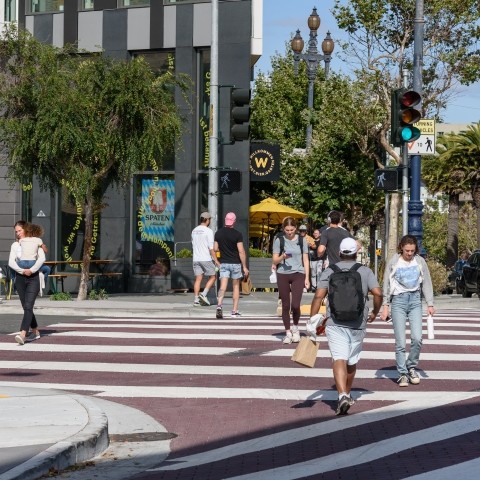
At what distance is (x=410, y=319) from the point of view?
1303 centimetres

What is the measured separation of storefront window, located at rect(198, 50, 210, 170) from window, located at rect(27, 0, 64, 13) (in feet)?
14.0

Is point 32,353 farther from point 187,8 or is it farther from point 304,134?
point 304,134

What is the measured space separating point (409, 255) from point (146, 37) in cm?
2067

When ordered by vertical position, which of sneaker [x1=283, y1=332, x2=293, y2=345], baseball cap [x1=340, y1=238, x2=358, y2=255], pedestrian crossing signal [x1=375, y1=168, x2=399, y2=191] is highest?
pedestrian crossing signal [x1=375, y1=168, x2=399, y2=191]

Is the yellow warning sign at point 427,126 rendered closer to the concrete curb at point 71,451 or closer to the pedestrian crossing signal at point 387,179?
the pedestrian crossing signal at point 387,179

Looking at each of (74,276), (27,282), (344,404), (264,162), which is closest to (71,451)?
(344,404)

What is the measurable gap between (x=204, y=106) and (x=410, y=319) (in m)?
20.0

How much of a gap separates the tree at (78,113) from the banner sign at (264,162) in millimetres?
10764

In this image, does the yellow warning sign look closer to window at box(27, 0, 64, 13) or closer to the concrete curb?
the concrete curb

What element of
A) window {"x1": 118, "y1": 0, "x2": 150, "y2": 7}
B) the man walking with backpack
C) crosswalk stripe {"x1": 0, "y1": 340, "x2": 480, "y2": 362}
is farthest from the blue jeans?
window {"x1": 118, "y1": 0, "x2": 150, "y2": 7}

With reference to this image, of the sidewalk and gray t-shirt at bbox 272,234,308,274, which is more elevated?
gray t-shirt at bbox 272,234,308,274

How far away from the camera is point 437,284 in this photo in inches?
1237

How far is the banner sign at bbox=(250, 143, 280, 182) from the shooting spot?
35.8m

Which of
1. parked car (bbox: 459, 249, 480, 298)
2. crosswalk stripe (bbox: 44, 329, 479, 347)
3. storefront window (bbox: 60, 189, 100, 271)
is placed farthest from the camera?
parked car (bbox: 459, 249, 480, 298)
